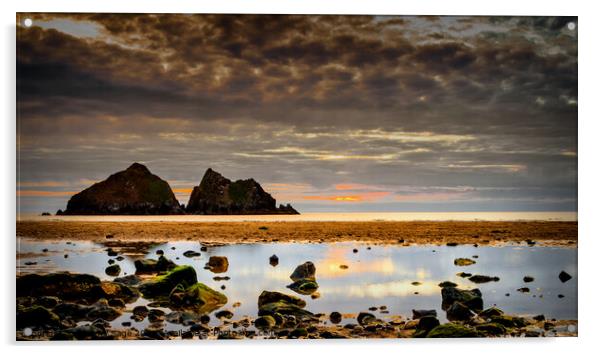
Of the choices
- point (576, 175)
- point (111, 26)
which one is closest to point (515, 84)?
point (576, 175)

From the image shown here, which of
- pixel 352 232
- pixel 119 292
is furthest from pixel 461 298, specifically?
pixel 119 292

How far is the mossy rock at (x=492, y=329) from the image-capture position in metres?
7.72

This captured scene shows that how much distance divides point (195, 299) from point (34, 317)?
6.09 feet

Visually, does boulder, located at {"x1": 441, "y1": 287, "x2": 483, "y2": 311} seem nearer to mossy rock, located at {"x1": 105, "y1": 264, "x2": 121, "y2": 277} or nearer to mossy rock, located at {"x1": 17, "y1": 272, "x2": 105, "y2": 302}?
mossy rock, located at {"x1": 105, "y1": 264, "x2": 121, "y2": 277}

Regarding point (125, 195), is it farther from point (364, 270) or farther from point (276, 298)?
point (364, 270)

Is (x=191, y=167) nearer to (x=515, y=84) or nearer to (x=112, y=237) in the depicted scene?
(x=112, y=237)

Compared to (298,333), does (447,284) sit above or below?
above

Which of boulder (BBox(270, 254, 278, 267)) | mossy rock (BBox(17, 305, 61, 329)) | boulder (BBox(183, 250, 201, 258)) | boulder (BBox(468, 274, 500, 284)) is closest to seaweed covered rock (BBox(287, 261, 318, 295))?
boulder (BBox(270, 254, 278, 267))

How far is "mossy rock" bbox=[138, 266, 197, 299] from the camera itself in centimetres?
768

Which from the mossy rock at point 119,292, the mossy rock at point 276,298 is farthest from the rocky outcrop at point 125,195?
the mossy rock at point 276,298

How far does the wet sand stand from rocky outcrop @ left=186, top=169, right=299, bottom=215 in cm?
19

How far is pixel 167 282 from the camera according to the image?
304 inches

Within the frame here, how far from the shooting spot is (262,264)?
25.5 ft
